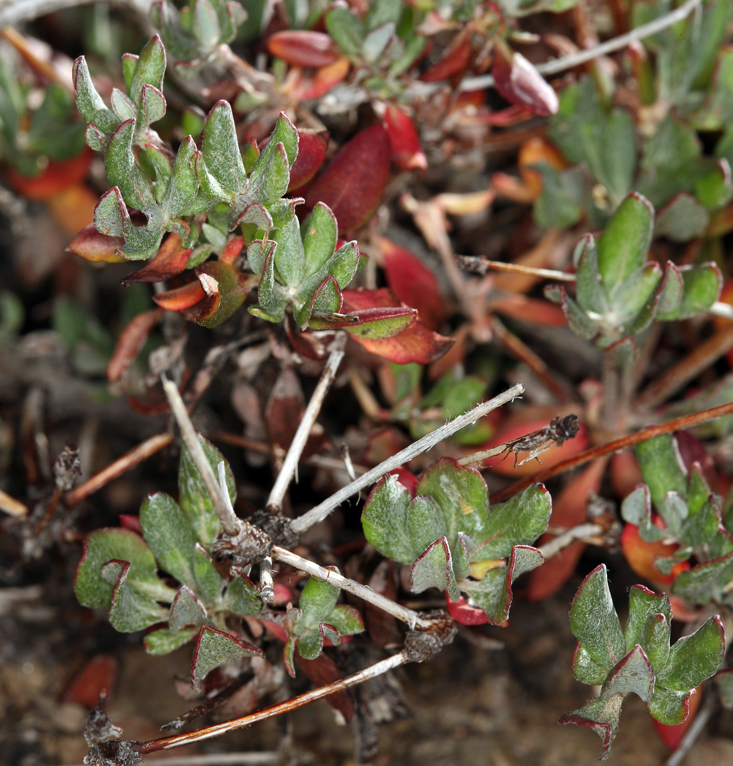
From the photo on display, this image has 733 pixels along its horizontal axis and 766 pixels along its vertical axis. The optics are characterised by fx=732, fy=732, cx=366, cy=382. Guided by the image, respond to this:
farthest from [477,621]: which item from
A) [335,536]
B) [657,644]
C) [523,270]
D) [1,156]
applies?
[1,156]

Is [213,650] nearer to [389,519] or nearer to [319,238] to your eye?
[389,519]

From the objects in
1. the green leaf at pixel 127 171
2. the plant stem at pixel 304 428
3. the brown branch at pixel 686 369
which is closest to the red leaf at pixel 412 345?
the plant stem at pixel 304 428

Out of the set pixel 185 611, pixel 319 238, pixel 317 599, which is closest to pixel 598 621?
pixel 317 599

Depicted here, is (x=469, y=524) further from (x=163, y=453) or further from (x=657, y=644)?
(x=163, y=453)

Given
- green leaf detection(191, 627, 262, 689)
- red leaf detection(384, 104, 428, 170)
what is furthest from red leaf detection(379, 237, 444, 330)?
green leaf detection(191, 627, 262, 689)

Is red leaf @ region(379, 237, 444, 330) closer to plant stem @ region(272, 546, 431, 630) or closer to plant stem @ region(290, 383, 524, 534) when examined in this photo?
plant stem @ region(290, 383, 524, 534)
